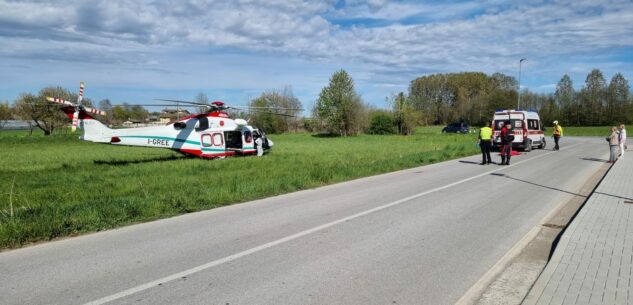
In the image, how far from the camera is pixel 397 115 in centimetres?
6359

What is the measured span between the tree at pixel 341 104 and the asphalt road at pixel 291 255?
162 ft

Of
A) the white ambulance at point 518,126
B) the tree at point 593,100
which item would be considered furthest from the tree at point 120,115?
the tree at point 593,100

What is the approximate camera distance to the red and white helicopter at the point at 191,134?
71.5 feet

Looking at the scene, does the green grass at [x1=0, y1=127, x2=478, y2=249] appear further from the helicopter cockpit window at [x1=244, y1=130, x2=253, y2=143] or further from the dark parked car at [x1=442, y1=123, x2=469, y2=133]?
the dark parked car at [x1=442, y1=123, x2=469, y2=133]

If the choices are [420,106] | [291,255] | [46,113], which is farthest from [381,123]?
[291,255]

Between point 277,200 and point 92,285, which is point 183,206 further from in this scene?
point 92,285

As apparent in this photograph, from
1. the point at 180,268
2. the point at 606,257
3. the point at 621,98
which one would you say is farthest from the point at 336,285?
the point at 621,98

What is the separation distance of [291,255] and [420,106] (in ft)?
310

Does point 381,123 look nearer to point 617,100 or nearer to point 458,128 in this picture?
point 458,128

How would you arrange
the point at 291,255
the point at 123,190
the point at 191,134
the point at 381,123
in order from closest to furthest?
the point at 291,255 → the point at 123,190 → the point at 191,134 → the point at 381,123

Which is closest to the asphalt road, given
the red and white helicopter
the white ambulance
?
the red and white helicopter

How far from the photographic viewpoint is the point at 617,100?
7281cm

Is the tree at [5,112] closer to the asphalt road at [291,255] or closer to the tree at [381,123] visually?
the tree at [381,123]

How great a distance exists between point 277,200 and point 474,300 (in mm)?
6844
